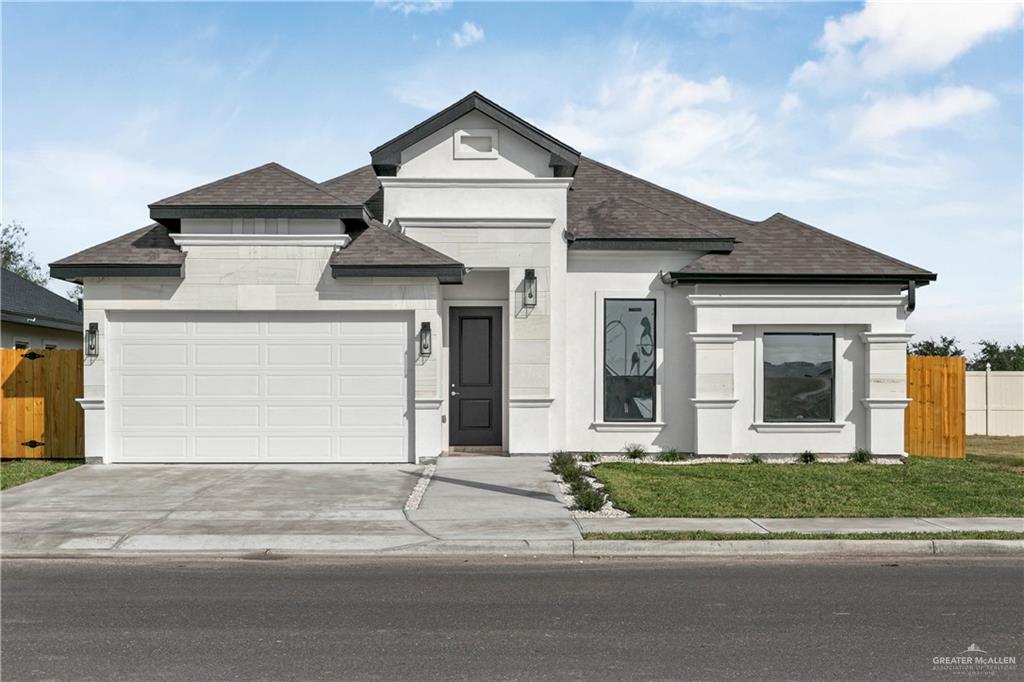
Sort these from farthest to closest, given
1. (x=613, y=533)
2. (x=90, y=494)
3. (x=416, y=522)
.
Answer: (x=90, y=494) < (x=416, y=522) < (x=613, y=533)

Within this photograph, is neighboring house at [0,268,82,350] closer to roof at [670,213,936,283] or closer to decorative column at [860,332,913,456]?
roof at [670,213,936,283]

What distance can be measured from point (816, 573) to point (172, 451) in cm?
1159

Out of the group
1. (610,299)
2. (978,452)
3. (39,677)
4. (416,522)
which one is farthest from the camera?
(978,452)

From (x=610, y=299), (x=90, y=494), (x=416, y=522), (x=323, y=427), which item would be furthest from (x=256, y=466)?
(x=610, y=299)

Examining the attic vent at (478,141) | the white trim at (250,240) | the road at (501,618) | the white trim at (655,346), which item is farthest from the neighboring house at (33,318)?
the road at (501,618)

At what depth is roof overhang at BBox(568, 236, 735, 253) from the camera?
679 inches

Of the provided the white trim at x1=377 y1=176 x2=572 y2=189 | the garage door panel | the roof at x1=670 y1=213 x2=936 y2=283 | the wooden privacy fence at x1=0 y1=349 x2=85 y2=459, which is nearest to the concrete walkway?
the garage door panel

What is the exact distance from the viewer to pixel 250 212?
16.0 meters

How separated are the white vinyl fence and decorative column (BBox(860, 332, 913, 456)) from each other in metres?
11.6

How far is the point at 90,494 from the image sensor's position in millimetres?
12914

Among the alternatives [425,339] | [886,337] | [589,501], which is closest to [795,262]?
[886,337]

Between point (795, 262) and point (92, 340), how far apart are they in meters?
13.1

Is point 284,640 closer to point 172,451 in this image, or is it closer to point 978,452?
point 172,451

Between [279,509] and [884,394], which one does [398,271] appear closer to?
[279,509]
